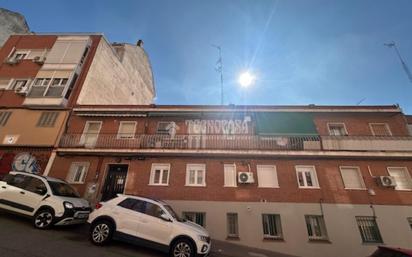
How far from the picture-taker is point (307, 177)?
41.4ft

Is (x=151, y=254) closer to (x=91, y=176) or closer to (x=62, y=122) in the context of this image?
(x=91, y=176)

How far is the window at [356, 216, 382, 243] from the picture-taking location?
10.9 meters

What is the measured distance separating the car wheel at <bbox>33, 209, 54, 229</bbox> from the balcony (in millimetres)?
14279

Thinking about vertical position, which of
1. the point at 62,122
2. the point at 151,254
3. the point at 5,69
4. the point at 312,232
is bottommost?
the point at 151,254

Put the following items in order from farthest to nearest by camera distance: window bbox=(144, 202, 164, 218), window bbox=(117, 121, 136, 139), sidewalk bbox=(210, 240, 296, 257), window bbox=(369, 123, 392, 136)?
window bbox=(117, 121, 136, 139)
window bbox=(369, 123, 392, 136)
sidewalk bbox=(210, 240, 296, 257)
window bbox=(144, 202, 164, 218)

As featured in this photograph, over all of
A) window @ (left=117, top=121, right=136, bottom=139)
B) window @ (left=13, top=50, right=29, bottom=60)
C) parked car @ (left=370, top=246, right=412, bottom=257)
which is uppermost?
window @ (left=13, top=50, right=29, bottom=60)

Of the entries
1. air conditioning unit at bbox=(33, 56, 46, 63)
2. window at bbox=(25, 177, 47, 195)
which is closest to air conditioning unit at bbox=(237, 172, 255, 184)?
window at bbox=(25, 177, 47, 195)

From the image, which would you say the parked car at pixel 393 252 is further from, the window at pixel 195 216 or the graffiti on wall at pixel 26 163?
the graffiti on wall at pixel 26 163

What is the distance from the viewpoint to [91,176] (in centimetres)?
1309

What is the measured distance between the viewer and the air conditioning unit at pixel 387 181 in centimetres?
1184

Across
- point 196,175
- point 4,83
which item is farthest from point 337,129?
point 4,83

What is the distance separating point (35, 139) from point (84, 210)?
340 inches

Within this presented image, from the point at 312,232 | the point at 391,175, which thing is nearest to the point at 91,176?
the point at 312,232

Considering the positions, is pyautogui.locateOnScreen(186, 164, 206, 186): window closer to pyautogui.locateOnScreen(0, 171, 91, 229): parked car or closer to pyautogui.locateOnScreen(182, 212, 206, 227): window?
pyautogui.locateOnScreen(182, 212, 206, 227): window
